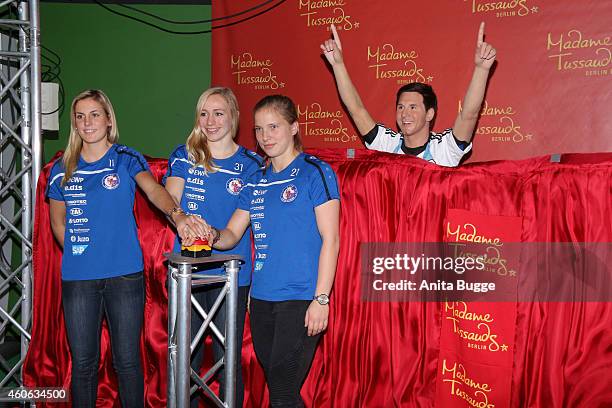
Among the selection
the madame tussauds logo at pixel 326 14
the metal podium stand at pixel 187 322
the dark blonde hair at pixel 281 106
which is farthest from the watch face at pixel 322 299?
the madame tussauds logo at pixel 326 14

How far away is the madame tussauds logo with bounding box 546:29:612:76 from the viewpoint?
130 inches

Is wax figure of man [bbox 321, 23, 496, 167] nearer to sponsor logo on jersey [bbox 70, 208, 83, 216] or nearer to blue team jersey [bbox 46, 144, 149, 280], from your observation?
blue team jersey [bbox 46, 144, 149, 280]

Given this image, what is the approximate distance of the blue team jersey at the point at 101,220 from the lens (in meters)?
2.16

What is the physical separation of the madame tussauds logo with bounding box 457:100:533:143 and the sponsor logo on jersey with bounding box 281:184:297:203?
2.14 meters

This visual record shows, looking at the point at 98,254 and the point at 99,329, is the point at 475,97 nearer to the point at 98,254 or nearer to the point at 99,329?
the point at 98,254

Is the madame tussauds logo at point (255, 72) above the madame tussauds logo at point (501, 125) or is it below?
above

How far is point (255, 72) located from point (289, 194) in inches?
99.5

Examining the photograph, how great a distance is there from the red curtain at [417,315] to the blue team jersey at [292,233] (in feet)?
1.44

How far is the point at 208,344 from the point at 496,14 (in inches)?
107

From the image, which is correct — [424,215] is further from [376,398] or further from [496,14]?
[496,14]

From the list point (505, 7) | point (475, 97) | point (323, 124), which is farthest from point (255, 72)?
point (475, 97)

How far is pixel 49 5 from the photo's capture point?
452cm

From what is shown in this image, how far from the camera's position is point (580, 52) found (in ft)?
11.0

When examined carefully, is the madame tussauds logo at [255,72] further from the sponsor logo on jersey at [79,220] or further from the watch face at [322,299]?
the watch face at [322,299]
